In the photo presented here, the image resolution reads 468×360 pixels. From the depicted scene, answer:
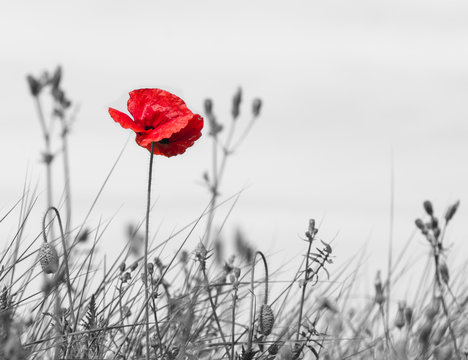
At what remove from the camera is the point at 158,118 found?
2.50 m

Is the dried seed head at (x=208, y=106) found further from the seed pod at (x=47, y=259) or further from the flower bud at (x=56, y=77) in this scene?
the seed pod at (x=47, y=259)

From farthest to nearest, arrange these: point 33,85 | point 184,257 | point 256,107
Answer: point 256,107 < point 33,85 < point 184,257

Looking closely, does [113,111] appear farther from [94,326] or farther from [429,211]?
[429,211]

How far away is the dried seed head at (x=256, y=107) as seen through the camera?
19.2ft

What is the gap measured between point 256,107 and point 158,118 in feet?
11.1

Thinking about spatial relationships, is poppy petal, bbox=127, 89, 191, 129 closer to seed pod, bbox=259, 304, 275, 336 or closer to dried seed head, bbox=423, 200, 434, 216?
seed pod, bbox=259, 304, 275, 336

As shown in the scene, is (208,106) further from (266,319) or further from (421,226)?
(266,319)

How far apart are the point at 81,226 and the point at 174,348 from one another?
507mm

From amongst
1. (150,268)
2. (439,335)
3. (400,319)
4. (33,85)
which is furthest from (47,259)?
(33,85)

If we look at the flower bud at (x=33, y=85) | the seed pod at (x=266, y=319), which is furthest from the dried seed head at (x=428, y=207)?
the flower bud at (x=33, y=85)

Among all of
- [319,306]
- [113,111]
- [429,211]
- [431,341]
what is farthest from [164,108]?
[431,341]

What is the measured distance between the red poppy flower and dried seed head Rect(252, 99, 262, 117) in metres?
3.30

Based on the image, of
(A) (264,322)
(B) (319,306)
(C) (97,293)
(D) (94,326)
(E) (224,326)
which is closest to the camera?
(A) (264,322)

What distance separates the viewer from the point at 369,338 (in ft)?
11.4
